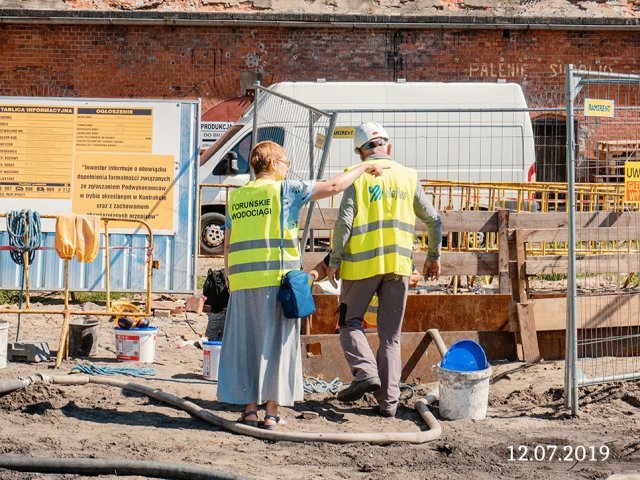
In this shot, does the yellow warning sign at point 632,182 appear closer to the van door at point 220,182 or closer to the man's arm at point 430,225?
the man's arm at point 430,225

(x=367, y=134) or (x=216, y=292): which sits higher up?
(x=367, y=134)

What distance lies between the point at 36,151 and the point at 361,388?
22.4 ft

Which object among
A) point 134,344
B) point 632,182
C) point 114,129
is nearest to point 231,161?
point 114,129

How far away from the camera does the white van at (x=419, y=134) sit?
585 inches

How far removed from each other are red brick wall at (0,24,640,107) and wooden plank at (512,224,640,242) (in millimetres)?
13293

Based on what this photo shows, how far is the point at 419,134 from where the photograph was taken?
15.0 metres

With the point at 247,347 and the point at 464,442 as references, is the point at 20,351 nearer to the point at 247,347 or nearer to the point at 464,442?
the point at 247,347

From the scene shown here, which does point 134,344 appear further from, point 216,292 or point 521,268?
point 521,268

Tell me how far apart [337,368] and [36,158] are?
5758mm

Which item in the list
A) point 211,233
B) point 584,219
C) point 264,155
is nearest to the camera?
point 264,155

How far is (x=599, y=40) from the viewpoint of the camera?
22750 millimetres

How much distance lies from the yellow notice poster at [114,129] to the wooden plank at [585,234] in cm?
524

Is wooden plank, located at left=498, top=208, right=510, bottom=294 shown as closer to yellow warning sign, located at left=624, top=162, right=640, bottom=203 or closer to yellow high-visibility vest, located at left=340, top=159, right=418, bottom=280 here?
yellow warning sign, located at left=624, top=162, right=640, bottom=203

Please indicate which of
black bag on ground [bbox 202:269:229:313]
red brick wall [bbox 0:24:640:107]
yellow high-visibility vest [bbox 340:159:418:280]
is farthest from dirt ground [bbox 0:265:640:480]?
red brick wall [bbox 0:24:640:107]
